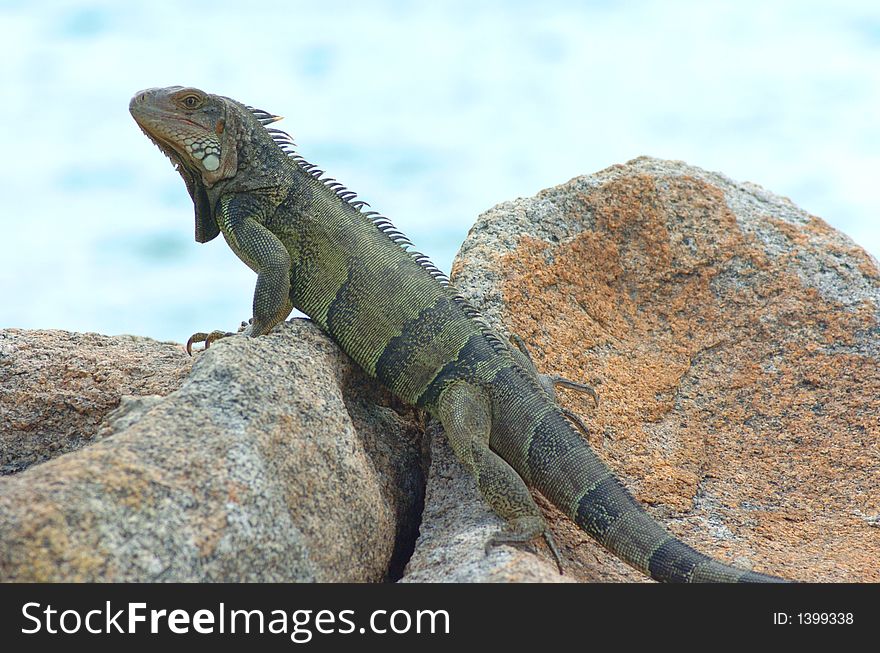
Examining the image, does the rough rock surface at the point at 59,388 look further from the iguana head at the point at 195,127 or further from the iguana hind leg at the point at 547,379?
the iguana hind leg at the point at 547,379

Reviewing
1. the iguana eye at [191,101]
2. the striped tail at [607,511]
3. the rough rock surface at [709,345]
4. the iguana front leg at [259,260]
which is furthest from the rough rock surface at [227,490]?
the iguana eye at [191,101]

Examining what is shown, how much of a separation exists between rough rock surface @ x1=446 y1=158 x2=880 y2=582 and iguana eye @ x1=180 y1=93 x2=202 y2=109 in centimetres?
180

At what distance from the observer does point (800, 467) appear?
5.60m

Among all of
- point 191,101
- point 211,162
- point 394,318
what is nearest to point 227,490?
point 394,318

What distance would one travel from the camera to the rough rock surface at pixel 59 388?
17.2ft

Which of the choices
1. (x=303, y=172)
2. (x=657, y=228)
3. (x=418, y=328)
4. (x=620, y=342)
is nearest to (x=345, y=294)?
(x=418, y=328)

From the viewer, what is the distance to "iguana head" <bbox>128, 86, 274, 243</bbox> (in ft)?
18.6

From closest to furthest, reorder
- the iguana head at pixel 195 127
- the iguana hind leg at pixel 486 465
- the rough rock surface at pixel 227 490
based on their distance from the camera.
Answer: the rough rock surface at pixel 227 490
the iguana hind leg at pixel 486 465
the iguana head at pixel 195 127

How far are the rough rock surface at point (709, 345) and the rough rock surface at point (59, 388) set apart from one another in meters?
1.93

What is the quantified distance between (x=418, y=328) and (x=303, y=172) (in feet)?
4.09

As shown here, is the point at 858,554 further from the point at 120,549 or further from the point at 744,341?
the point at 120,549
